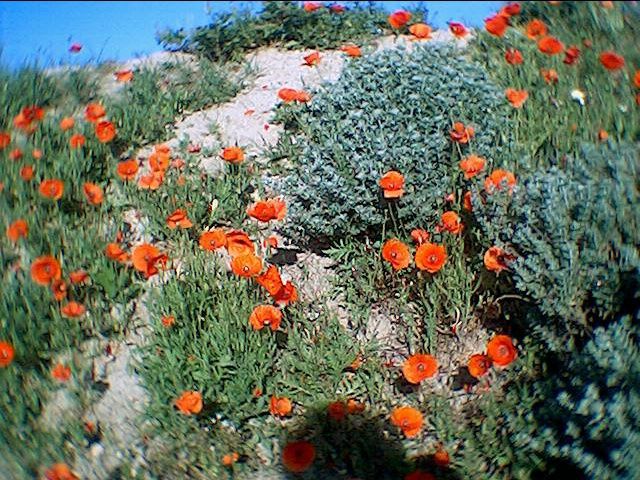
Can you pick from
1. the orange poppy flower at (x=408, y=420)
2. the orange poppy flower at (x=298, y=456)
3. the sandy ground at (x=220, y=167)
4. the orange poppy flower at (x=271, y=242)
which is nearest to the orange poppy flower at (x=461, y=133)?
the sandy ground at (x=220, y=167)

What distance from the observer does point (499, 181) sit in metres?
2.61

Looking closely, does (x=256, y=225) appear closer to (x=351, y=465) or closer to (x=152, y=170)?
(x=152, y=170)

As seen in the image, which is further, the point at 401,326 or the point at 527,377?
the point at 401,326

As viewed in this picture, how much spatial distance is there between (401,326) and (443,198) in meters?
0.59

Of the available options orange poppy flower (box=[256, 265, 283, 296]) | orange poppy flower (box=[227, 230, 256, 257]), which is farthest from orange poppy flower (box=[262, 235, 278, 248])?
orange poppy flower (box=[256, 265, 283, 296])

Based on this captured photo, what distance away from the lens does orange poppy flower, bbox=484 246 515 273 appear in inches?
99.0

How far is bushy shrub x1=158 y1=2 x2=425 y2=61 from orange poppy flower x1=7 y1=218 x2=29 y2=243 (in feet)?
7.12

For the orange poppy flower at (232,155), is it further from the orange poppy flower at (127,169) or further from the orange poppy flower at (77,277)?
the orange poppy flower at (77,277)

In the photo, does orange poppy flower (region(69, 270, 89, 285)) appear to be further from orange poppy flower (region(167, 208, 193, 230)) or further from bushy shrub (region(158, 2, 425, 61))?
bushy shrub (region(158, 2, 425, 61))

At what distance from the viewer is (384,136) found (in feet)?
9.80

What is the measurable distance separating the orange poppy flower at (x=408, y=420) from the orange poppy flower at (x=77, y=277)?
131cm

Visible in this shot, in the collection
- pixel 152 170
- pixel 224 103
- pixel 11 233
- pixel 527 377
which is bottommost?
pixel 527 377

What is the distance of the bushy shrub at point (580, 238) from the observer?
7.27 feet

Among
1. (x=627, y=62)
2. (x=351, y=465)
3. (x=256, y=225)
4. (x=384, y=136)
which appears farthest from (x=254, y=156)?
(x=627, y=62)
